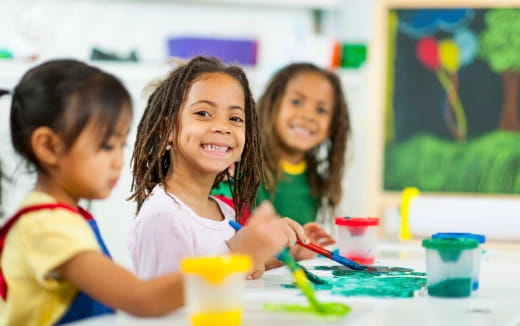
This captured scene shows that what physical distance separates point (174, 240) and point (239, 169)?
33cm

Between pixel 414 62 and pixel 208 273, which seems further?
pixel 414 62

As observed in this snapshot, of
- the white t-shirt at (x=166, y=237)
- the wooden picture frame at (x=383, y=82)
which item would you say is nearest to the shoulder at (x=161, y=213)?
the white t-shirt at (x=166, y=237)

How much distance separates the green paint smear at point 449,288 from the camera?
A: 4.06 feet

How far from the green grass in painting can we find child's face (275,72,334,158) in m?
1.50

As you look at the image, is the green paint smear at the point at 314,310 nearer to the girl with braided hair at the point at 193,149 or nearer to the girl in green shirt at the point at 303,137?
the girl with braided hair at the point at 193,149

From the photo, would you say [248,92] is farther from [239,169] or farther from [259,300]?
[259,300]

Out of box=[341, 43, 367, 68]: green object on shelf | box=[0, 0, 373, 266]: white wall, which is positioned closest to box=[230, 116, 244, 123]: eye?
box=[0, 0, 373, 266]: white wall

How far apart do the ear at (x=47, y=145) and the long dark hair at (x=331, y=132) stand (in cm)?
145

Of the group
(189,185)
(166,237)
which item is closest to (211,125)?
(189,185)

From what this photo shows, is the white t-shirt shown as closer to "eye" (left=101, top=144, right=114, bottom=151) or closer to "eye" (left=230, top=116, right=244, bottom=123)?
"eye" (left=230, top=116, right=244, bottom=123)

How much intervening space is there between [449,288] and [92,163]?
0.52 metres

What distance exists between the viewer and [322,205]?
2539mm

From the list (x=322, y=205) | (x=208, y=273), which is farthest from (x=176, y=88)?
(x=322, y=205)

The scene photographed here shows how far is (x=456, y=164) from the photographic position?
13.0ft
